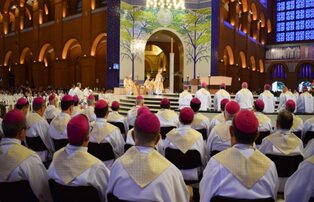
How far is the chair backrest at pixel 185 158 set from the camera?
216 inches

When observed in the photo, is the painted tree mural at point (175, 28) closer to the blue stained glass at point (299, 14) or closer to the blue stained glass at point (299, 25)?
the blue stained glass at point (299, 25)

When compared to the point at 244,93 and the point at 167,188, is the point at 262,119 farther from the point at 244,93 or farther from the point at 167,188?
the point at 244,93

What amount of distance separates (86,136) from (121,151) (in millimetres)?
2658

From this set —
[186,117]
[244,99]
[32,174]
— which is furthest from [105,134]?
[244,99]

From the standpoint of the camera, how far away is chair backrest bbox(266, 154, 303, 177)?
16.7ft

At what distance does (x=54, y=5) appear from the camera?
33.4 m

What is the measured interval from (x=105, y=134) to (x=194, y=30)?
22.4 metres

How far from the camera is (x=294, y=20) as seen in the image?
4244 centimetres

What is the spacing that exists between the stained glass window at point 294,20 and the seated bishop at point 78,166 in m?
42.0

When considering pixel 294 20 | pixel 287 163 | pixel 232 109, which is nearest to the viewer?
pixel 287 163

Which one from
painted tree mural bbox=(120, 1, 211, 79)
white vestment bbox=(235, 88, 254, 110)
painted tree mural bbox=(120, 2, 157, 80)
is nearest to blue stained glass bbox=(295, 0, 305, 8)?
painted tree mural bbox=(120, 1, 211, 79)

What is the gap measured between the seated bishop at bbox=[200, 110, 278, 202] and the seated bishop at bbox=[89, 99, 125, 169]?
116 inches

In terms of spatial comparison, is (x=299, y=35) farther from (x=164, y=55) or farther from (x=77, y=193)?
(x=77, y=193)

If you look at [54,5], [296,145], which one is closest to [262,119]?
[296,145]
